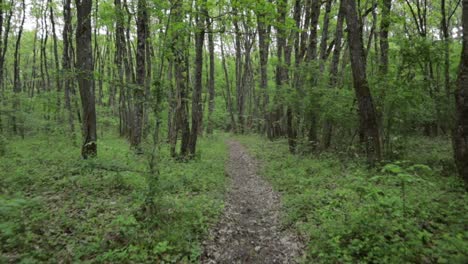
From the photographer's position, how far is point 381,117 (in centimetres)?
962

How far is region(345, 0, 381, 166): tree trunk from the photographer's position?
7.88 meters

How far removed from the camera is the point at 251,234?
194 inches

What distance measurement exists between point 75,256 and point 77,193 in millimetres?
2537

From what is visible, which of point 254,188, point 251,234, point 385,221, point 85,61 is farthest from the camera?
point 254,188

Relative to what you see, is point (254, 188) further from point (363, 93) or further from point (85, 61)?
point (85, 61)

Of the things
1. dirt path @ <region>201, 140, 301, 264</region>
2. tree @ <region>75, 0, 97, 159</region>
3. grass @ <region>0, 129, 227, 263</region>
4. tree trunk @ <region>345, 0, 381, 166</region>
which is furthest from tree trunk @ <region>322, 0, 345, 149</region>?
tree @ <region>75, 0, 97, 159</region>

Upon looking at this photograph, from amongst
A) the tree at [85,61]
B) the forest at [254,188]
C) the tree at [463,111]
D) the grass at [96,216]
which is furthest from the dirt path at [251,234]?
the tree at [85,61]

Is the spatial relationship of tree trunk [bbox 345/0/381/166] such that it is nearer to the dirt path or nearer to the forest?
the forest

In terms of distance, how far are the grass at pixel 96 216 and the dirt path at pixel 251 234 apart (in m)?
0.28

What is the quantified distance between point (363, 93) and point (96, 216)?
25.9 feet

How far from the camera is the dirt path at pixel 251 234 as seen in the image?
13.6 ft

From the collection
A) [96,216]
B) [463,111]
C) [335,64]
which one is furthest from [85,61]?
[463,111]

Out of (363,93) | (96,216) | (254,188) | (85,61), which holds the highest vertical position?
(85,61)

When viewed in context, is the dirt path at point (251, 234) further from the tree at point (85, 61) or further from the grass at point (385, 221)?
the tree at point (85, 61)
